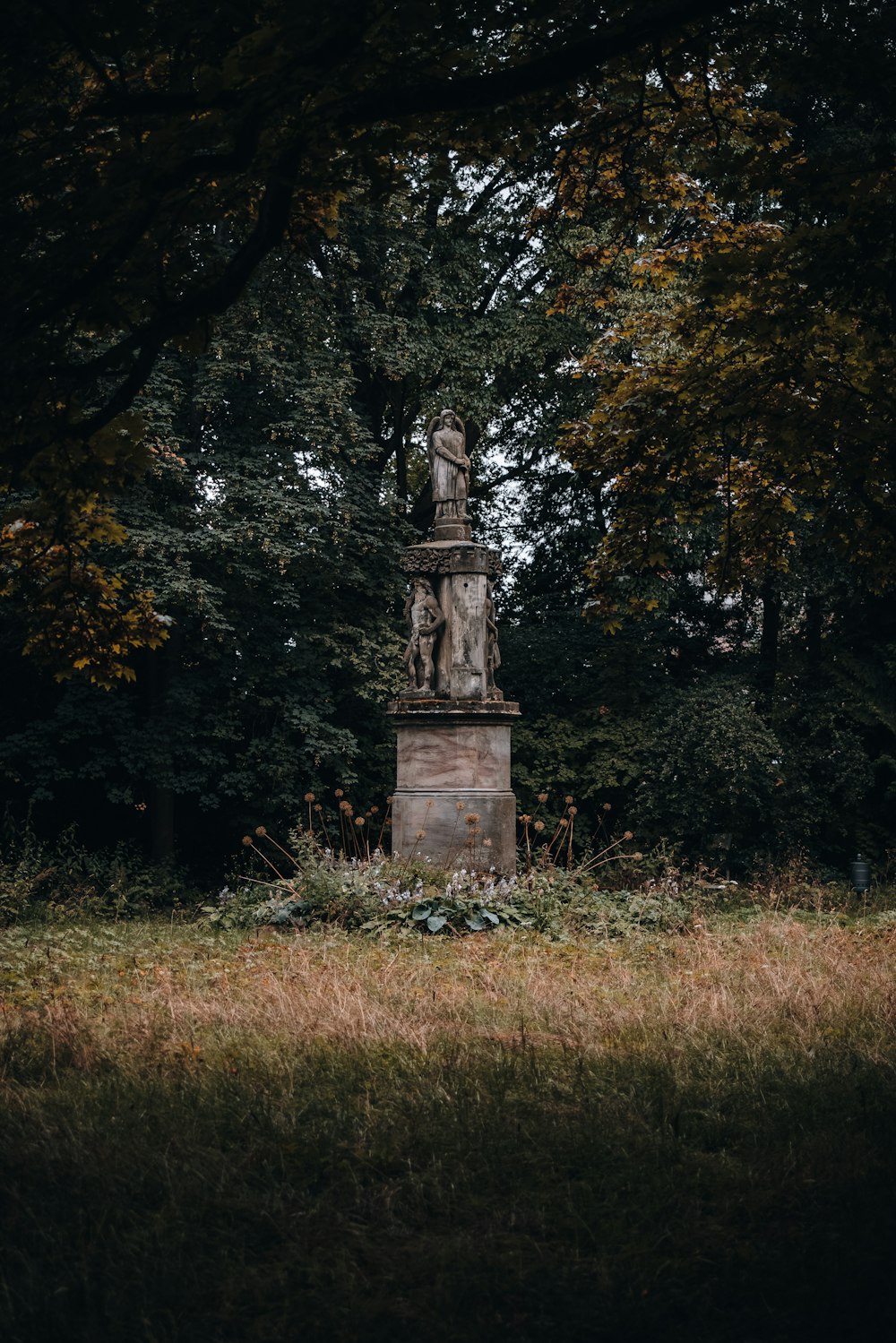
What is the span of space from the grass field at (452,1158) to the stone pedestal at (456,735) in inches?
167

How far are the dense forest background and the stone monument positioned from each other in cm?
151

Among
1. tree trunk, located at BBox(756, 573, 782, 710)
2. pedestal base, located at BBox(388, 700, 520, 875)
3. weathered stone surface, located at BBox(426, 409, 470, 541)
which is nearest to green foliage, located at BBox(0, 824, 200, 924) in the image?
pedestal base, located at BBox(388, 700, 520, 875)

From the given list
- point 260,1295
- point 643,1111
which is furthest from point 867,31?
point 260,1295

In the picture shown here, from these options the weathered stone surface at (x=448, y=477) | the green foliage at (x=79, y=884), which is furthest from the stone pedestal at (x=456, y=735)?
the green foliage at (x=79, y=884)

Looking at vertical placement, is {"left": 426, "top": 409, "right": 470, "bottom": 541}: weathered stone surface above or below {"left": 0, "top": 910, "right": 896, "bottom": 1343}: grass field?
above

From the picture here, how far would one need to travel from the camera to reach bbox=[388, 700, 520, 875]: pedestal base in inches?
452

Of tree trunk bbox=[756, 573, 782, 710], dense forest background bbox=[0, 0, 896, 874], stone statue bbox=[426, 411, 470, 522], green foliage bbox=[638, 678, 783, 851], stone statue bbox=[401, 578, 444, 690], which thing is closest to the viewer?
dense forest background bbox=[0, 0, 896, 874]

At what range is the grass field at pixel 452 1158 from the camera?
3.15 metres

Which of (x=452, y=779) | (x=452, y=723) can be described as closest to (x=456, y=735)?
(x=452, y=723)

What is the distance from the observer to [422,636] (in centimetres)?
1198

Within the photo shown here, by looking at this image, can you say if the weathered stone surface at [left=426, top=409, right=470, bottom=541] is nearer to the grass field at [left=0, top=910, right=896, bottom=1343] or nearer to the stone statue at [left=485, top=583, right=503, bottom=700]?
the stone statue at [left=485, top=583, right=503, bottom=700]

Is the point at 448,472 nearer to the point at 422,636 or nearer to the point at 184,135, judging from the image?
the point at 422,636

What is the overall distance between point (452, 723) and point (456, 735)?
0.12 m

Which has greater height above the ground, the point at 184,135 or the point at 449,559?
the point at 184,135
